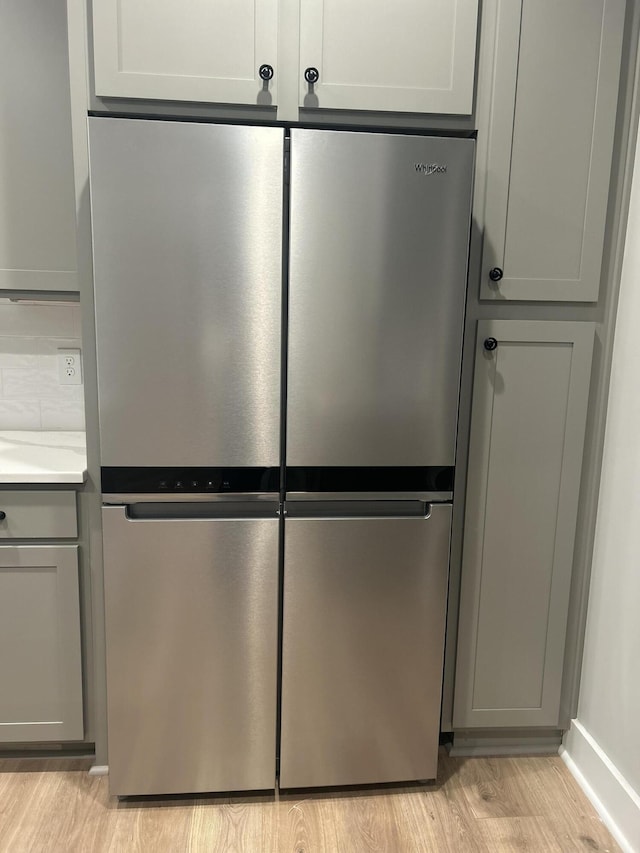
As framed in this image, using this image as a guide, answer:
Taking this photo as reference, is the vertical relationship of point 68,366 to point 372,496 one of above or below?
above

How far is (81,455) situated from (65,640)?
54 cm

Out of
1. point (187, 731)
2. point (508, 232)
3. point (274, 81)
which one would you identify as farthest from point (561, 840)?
point (274, 81)

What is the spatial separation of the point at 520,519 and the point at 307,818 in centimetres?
104

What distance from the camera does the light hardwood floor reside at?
164cm

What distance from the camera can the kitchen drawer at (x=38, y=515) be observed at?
1704 mm

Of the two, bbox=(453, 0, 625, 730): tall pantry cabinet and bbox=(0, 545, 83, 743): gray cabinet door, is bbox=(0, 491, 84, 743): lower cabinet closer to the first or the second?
bbox=(0, 545, 83, 743): gray cabinet door

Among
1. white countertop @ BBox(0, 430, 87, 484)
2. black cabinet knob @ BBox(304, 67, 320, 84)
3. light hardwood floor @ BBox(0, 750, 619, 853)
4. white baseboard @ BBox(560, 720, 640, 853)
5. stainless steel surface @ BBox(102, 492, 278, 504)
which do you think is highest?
black cabinet knob @ BBox(304, 67, 320, 84)

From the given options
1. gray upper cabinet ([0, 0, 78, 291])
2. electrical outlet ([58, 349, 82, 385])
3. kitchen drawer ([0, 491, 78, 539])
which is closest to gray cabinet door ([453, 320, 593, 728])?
kitchen drawer ([0, 491, 78, 539])

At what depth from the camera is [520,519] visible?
1840mm

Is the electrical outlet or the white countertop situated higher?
the electrical outlet

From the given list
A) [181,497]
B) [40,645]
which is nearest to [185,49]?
[181,497]

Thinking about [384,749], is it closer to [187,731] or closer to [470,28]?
[187,731]

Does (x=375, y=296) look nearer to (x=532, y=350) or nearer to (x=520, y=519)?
(x=532, y=350)

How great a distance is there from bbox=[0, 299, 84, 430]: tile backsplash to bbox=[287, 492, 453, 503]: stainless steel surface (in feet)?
3.47
